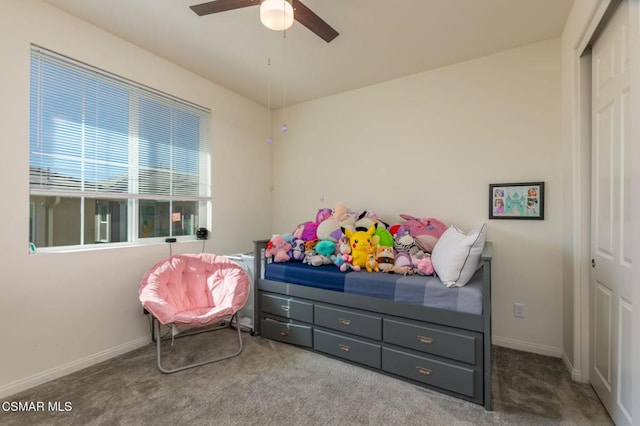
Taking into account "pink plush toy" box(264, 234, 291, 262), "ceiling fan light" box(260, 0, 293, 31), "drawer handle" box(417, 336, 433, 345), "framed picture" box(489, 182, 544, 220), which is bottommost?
"drawer handle" box(417, 336, 433, 345)

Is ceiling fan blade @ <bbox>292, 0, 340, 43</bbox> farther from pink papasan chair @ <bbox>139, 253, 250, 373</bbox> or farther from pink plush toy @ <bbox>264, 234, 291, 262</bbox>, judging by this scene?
pink papasan chair @ <bbox>139, 253, 250, 373</bbox>

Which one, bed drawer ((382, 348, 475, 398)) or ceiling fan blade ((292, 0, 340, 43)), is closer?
ceiling fan blade ((292, 0, 340, 43))

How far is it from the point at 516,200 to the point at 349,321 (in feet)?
5.76

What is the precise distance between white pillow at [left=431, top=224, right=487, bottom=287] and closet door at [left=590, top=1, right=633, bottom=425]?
25.1 inches

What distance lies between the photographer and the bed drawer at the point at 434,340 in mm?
1814

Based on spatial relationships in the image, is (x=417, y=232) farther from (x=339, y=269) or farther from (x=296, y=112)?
(x=296, y=112)

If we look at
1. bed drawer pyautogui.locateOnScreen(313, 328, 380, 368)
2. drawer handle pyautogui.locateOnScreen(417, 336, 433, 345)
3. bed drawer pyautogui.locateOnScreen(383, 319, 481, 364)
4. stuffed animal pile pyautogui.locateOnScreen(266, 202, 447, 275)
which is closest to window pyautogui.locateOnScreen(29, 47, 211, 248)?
stuffed animal pile pyautogui.locateOnScreen(266, 202, 447, 275)

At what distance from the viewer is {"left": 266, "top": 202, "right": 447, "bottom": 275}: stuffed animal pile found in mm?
2369

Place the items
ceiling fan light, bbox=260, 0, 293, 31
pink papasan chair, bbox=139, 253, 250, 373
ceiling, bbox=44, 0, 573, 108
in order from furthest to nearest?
pink papasan chair, bbox=139, 253, 250, 373 → ceiling, bbox=44, 0, 573, 108 → ceiling fan light, bbox=260, 0, 293, 31

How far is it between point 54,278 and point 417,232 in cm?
285

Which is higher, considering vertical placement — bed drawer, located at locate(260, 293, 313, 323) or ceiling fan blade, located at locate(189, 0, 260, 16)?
ceiling fan blade, located at locate(189, 0, 260, 16)

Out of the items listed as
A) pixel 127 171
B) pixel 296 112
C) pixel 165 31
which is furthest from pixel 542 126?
pixel 127 171

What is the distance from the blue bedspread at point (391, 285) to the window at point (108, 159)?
1.32 m

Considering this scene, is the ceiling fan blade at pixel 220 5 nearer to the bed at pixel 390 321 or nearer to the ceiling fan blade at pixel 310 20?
the ceiling fan blade at pixel 310 20
